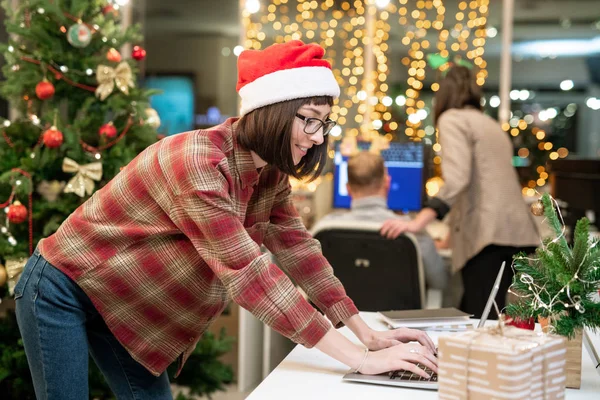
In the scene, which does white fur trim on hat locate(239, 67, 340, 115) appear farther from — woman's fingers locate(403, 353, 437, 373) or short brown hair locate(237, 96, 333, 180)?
woman's fingers locate(403, 353, 437, 373)

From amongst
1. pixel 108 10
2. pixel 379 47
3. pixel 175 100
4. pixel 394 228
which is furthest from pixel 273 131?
pixel 175 100

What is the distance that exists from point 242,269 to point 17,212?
5.55 feet

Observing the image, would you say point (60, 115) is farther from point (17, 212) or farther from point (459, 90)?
point (459, 90)

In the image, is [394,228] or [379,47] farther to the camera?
[379,47]

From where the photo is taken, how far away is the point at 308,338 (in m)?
1.42

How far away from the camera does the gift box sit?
1071 millimetres

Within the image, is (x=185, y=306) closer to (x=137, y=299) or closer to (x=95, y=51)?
(x=137, y=299)

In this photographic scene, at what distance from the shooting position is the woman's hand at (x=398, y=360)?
1430mm

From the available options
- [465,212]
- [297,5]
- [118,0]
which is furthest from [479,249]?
[297,5]

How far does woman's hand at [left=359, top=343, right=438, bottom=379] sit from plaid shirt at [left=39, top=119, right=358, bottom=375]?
0.38 feet

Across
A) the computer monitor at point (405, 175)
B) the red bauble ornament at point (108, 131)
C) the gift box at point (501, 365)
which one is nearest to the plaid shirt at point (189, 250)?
the gift box at point (501, 365)

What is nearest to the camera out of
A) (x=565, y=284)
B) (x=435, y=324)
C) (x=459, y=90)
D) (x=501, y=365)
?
(x=501, y=365)

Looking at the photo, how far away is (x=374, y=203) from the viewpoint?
3.24 m

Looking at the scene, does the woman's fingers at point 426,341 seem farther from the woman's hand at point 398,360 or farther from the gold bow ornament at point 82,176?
the gold bow ornament at point 82,176
